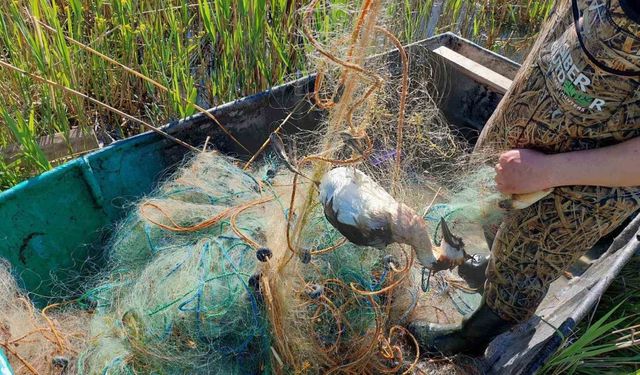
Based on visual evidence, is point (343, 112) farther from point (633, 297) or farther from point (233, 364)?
point (633, 297)

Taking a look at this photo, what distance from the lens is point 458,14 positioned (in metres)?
3.22

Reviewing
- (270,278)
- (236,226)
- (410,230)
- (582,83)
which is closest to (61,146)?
(236,226)

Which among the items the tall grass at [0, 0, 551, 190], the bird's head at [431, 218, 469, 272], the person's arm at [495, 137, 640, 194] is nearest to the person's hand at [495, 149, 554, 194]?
the person's arm at [495, 137, 640, 194]

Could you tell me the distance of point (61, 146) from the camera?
2.15 metres

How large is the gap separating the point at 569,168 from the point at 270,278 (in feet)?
2.61

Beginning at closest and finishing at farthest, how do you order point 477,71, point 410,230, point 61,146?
point 410,230, point 61,146, point 477,71

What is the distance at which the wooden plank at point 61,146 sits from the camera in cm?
208

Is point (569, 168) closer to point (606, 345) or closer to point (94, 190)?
point (606, 345)

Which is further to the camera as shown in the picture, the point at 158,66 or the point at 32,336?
the point at 158,66

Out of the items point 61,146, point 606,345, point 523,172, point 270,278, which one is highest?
point 523,172

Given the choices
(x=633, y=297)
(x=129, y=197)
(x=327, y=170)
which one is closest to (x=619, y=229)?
(x=633, y=297)

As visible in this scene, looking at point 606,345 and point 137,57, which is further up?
point 137,57

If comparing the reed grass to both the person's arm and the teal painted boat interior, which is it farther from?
the person's arm

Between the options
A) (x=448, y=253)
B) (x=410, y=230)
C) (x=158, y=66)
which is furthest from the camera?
(x=158, y=66)
